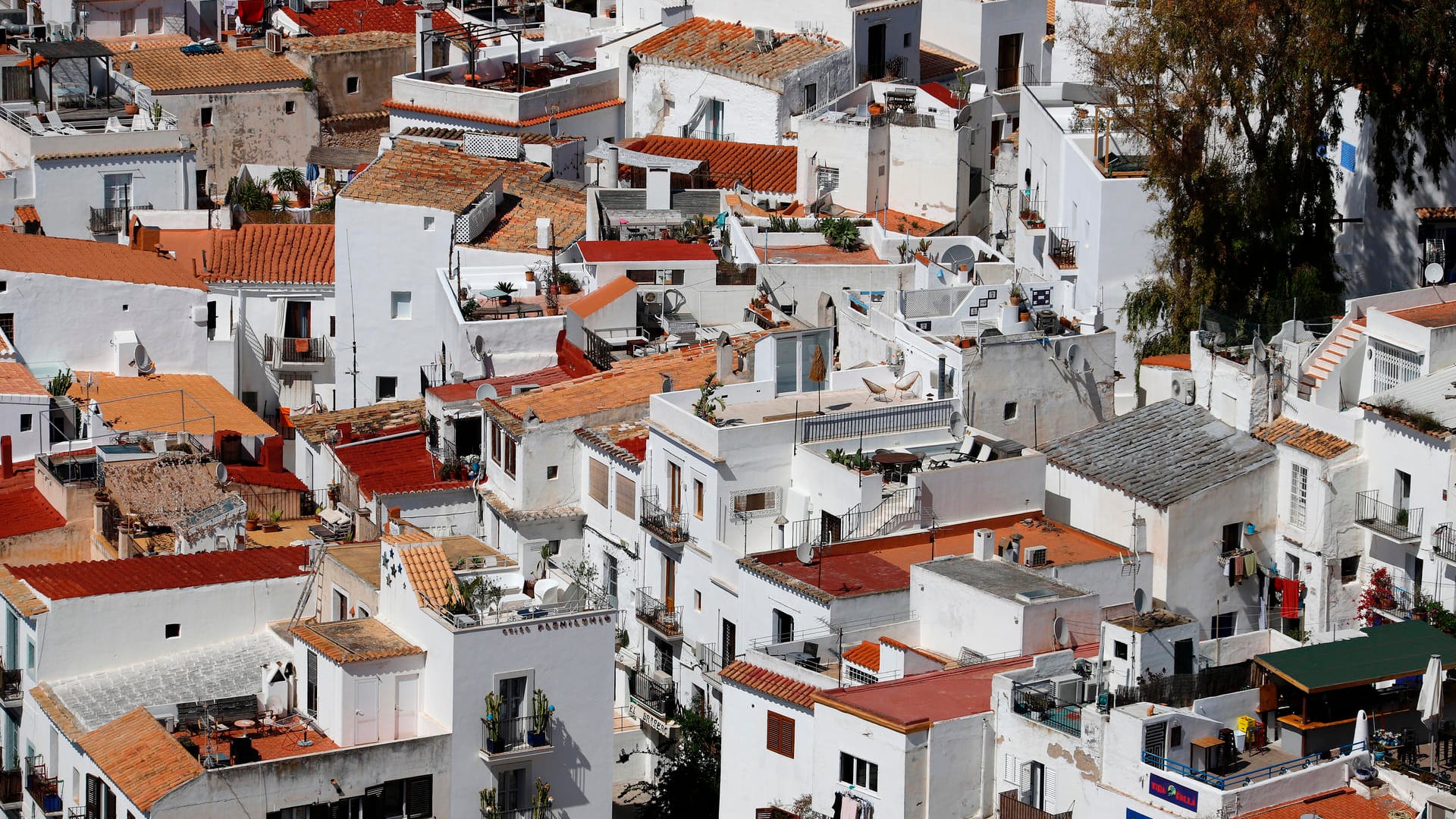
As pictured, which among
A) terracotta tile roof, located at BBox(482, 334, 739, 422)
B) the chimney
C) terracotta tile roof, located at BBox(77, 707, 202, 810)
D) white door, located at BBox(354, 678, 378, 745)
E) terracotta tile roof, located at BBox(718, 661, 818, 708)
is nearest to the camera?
terracotta tile roof, located at BBox(77, 707, 202, 810)

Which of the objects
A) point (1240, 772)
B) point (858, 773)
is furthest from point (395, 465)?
point (1240, 772)

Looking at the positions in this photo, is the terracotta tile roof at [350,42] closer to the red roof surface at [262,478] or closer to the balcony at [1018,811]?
the red roof surface at [262,478]

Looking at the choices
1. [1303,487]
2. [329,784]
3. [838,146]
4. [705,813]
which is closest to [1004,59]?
[838,146]

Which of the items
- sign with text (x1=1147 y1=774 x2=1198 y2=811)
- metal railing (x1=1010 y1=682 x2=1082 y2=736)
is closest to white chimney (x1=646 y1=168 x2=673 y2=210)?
metal railing (x1=1010 y1=682 x2=1082 y2=736)

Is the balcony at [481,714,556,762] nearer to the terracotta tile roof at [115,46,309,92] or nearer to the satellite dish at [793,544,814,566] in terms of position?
the satellite dish at [793,544,814,566]

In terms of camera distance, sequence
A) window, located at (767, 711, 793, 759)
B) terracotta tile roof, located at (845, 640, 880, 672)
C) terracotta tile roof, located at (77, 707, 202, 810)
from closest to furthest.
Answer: terracotta tile roof, located at (77, 707, 202, 810) → window, located at (767, 711, 793, 759) → terracotta tile roof, located at (845, 640, 880, 672)

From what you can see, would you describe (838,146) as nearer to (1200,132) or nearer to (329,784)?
(1200,132)

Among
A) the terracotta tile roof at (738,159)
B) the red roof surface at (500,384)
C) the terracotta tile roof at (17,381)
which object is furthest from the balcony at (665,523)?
the terracotta tile roof at (738,159)
